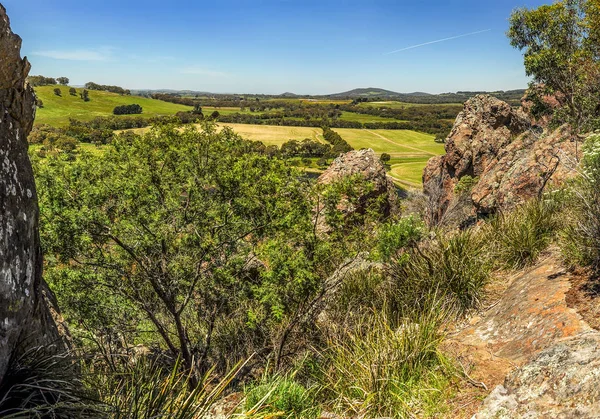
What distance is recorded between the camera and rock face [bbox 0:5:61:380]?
10.8ft

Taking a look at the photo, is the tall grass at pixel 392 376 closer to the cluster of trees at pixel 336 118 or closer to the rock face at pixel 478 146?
the rock face at pixel 478 146

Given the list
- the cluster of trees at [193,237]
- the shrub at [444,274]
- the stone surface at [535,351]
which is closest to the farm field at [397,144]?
the cluster of trees at [193,237]

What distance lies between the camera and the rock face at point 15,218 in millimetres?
3303

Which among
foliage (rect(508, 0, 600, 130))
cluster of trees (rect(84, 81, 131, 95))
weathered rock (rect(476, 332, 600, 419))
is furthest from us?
cluster of trees (rect(84, 81, 131, 95))

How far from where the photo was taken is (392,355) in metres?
5.56

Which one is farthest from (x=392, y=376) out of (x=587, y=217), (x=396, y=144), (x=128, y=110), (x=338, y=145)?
(x=128, y=110)

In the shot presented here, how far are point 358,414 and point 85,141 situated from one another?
32.5 feet

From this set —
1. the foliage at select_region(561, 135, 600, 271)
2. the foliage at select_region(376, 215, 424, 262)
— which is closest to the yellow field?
the foliage at select_region(376, 215, 424, 262)

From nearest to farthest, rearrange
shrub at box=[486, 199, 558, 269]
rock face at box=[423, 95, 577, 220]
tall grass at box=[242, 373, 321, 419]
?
tall grass at box=[242, 373, 321, 419], shrub at box=[486, 199, 558, 269], rock face at box=[423, 95, 577, 220]

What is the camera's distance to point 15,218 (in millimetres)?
3502

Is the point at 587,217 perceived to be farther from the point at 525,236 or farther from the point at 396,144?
the point at 396,144

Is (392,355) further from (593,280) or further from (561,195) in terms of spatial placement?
(561,195)

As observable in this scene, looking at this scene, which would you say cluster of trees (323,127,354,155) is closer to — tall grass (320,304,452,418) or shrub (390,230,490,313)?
shrub (390,230,490,313)

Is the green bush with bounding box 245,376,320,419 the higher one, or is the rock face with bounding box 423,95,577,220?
the rock face with bounding box 423,95,577,220
